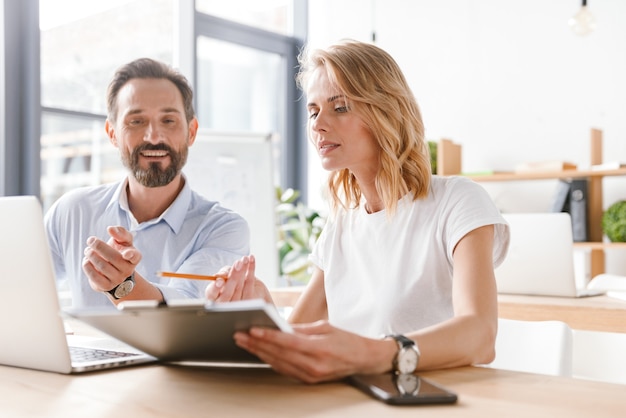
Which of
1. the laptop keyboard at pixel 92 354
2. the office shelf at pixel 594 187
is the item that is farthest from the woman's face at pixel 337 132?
the office shelf at pixel 594 187

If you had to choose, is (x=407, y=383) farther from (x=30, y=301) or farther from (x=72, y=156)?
(x=72, y=156)

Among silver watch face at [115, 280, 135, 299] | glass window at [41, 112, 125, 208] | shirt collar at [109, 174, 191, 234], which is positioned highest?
glass window at [41, 112, 125, 208]

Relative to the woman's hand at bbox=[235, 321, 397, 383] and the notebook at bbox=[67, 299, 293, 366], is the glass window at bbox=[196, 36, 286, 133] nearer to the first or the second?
the notebook at bbox=[67, 299, 293, 366]

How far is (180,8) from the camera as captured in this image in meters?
4.90

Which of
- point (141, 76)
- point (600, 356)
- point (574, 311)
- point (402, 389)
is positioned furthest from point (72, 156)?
point (402, 389)

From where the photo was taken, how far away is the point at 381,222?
1635mm

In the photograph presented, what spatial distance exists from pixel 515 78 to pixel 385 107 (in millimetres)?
3436

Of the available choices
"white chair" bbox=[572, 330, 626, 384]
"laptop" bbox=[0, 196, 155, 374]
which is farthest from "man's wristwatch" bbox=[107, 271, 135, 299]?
"white chair" bbox=[572, 330, 626, 384]

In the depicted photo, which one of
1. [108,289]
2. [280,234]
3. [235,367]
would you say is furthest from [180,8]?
[235,367]

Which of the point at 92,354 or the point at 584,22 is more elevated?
the point at 584,22

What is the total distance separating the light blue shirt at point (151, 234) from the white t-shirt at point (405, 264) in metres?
0.42

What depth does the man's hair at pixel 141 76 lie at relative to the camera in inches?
82.5

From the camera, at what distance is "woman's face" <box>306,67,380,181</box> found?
5.39 feet

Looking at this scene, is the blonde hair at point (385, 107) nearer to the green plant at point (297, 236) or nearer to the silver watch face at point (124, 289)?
the silver watch face at point (124, 289)
